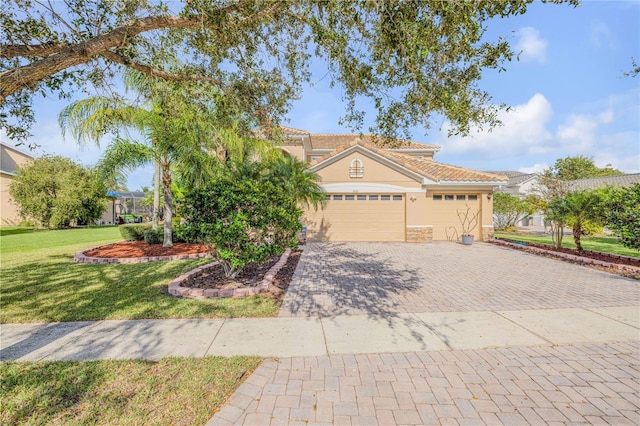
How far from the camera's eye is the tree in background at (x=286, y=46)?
13.3 ft

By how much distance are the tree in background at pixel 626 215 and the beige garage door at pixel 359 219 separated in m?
8.32

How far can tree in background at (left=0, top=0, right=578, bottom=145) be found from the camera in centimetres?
404

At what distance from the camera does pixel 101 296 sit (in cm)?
630

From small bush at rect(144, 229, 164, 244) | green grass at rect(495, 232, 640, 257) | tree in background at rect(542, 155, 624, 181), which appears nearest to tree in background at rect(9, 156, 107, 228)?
small bush at rect(144, 229, 164, 244)

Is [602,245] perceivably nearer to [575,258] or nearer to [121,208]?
[575,258]

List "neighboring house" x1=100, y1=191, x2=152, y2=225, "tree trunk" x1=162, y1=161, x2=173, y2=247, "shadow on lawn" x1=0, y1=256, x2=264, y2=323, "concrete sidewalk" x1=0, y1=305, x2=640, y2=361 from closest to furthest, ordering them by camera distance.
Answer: "concrete sidewalk" x1=0, y1=305, x2=640, y2=361, "shadow on lawn" x1=0, y1=256, x2=264, y2=323, "tree trunk" x1=162, y1=161, x2=173, y2=247, "neighboring house" x1=100, y1=191, x2=152, y2=225

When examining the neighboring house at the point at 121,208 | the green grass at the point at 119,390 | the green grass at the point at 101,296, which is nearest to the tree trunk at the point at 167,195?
the green grass at the point at 101,296

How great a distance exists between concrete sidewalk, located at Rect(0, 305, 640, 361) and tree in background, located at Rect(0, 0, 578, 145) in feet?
Answer: 11.4

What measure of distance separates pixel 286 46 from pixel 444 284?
6.99 metres

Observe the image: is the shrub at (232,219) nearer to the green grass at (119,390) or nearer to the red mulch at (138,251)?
the green grass at (119,390)

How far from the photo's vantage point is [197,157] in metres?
11.9

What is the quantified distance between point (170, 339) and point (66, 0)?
5832mm

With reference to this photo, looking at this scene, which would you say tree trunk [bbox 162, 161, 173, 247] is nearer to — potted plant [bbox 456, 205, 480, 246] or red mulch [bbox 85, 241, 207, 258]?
red mulch [bbox 85, 241, 207, 258]

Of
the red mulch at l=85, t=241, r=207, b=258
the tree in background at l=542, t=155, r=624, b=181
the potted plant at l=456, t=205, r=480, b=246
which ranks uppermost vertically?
the tree in background at l=542, t=155, r=624, b=181
